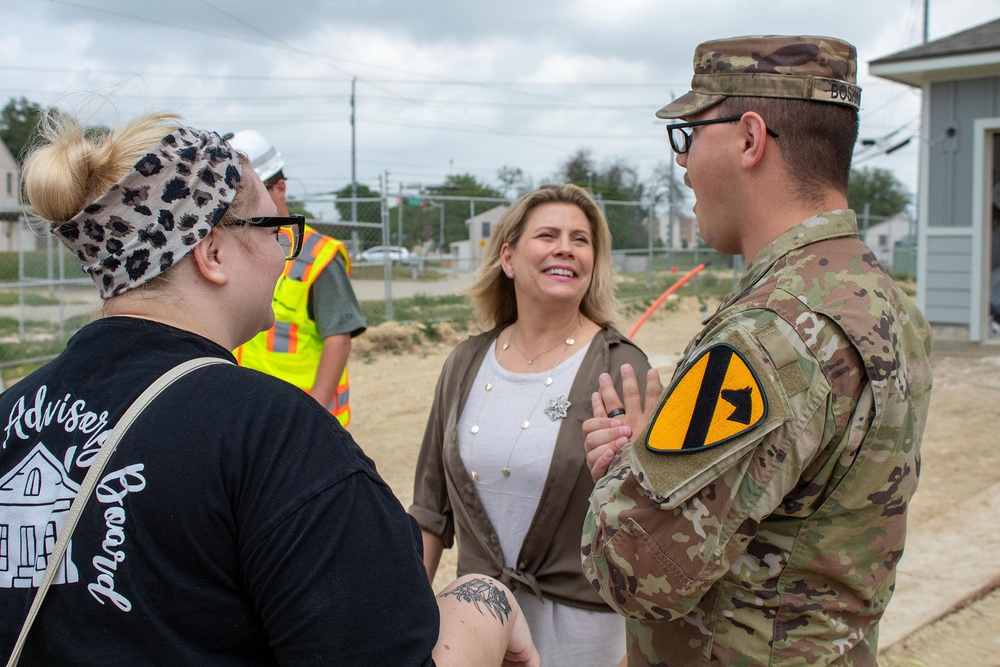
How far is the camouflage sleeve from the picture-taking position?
148 centimetres

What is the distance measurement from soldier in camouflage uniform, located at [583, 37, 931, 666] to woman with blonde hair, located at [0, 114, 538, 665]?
0.47m

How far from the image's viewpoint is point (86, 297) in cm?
1434

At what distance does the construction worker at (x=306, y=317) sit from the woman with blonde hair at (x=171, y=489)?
244 centimetres

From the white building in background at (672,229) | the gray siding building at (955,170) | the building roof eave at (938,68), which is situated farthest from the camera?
the white building in background at (672,229)

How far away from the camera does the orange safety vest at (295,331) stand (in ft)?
12.4

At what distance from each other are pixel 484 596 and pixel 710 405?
535 mm

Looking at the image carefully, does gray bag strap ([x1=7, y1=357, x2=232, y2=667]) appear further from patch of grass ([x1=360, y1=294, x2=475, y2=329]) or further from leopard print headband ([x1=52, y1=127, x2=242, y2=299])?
patch of grass ([x1=360, y1=294, x2=475, y2=329])

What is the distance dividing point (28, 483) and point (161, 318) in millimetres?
313

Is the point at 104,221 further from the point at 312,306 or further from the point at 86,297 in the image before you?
the point at 86,297

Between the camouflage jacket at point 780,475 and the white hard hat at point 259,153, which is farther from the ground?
the white hard hat at point 259,153

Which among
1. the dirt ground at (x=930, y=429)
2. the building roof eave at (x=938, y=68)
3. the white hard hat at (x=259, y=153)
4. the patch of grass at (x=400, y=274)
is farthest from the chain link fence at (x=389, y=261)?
the white hard hat at (x=259, y=153)

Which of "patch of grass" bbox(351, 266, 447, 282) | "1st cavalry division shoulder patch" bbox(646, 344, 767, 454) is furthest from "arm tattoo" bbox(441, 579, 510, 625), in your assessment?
"patch of grass" bbox(351, 266, 447, 282)

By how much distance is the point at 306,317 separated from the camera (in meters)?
3.86

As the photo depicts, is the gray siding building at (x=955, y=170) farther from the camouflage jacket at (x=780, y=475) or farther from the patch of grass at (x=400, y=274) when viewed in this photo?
the camouflage jacket at (x=780, y=475)
